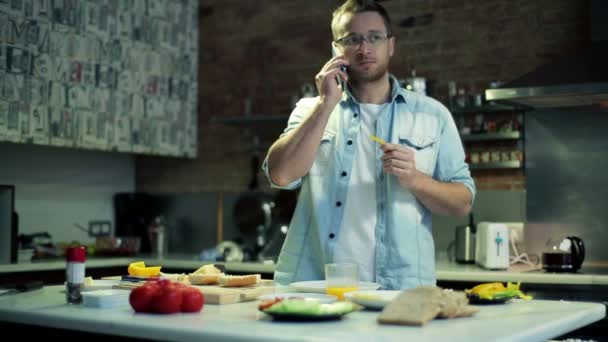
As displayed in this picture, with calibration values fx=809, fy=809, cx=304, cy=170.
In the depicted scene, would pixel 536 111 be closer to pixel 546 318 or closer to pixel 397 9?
pixel 397 9

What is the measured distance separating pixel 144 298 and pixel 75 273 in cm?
32

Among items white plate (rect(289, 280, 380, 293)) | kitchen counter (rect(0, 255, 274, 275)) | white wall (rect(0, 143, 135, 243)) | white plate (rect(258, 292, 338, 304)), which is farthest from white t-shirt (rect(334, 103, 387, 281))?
white wall (rect(0, 143, 135, 243))

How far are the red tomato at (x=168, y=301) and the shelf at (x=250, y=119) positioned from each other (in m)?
3.03

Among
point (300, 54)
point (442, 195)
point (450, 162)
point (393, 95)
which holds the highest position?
point (300, 54)

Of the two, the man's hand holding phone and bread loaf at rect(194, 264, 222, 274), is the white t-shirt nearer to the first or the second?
the man's hand holding phone

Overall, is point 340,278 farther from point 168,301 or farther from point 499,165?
point 499,165

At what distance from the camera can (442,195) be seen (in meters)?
2.37

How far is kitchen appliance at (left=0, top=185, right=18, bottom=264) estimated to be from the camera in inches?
163

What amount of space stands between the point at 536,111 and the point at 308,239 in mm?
2289

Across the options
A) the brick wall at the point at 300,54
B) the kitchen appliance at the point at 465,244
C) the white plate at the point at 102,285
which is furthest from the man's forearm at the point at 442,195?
the brick wall at the point at 300,54

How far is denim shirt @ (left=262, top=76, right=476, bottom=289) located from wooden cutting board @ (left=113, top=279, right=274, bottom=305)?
0.36 m

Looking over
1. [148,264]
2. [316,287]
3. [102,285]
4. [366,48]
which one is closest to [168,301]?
[316,287]

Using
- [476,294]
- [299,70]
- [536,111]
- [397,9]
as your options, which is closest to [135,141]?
[299,70]

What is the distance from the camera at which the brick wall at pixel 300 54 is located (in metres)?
4.41
